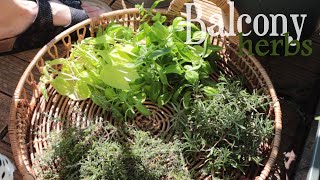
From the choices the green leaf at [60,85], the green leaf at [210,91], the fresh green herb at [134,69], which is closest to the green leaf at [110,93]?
the fresh green herb at [134,69]

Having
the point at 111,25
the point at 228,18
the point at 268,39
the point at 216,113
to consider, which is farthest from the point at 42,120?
the point at 268,39

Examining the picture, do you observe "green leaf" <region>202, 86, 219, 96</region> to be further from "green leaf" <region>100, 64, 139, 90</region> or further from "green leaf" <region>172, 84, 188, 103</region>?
"green leaf" <region>100, 64, 139, 90</region>

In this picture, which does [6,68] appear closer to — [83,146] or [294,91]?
[83,146]

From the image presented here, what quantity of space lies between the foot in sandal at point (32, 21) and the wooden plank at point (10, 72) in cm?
4

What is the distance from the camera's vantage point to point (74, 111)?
123 centimetres

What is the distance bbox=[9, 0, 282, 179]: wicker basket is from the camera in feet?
3.67

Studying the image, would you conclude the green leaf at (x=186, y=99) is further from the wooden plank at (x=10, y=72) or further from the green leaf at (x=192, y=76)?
the wooden plank at (x=10, y=72)

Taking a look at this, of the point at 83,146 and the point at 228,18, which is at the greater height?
the point at 228,18

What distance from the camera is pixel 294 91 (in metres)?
1.46

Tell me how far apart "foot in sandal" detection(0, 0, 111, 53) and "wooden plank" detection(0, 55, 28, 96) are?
37 millimetres

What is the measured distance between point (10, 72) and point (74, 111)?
0.37 m

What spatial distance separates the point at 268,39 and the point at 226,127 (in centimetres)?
42

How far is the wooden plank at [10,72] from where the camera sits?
4.77ft

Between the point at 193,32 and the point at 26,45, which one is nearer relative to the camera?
the point at 193,32
